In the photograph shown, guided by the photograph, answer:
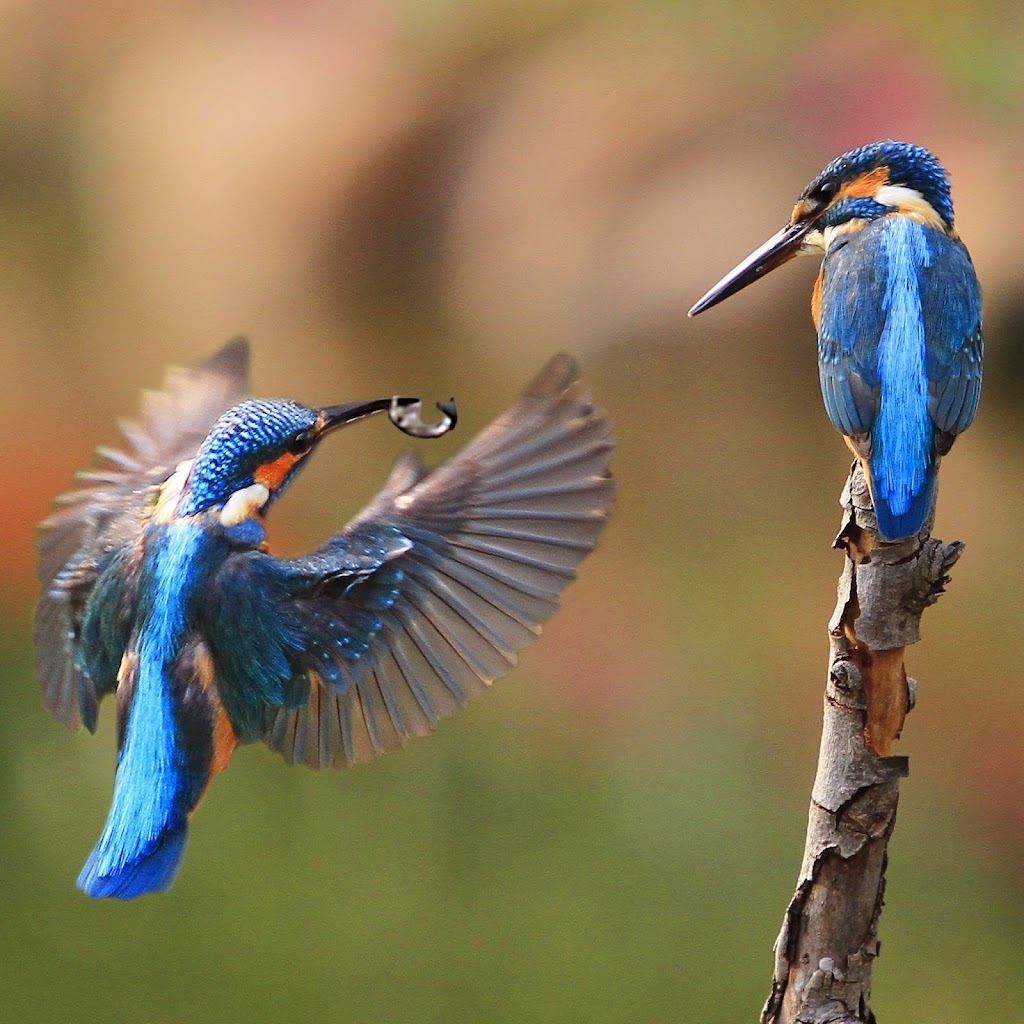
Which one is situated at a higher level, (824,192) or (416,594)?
(824,192)

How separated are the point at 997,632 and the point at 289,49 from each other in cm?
96

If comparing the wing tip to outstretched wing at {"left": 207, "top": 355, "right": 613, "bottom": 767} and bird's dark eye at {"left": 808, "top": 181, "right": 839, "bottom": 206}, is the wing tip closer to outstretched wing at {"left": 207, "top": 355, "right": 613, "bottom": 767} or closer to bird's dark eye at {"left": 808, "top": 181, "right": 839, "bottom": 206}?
outstretched wing at {"left": 207, "top": 355, "right": 613, "bottom": 767}

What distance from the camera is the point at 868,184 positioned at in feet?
2.30

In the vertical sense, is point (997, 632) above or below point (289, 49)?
below

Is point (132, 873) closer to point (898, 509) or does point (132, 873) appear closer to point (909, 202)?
point (898, 509)

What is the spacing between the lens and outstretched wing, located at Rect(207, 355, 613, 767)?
0.69m

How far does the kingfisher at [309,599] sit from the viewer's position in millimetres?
684

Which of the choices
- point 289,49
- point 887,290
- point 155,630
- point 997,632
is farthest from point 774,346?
point 155,630

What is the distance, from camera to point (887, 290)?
0.66 meters

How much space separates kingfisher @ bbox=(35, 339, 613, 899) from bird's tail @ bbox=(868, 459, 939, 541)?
0.44 feet

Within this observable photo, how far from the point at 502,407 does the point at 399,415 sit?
85cm

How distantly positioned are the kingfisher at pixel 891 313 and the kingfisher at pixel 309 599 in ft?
0.40

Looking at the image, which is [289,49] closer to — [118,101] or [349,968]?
[118,101]

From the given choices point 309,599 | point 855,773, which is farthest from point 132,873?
point 855,773
